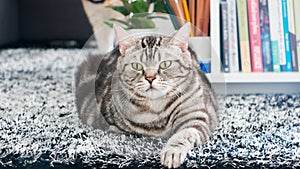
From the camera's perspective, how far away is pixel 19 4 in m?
2.92

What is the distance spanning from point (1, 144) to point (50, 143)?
4.0 inches

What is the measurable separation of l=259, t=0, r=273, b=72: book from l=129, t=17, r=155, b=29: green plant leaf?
21.8 inches

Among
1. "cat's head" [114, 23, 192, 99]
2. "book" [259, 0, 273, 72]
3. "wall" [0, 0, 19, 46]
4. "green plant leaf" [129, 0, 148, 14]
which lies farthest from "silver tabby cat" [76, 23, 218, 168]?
"wall" [0, 0, 19, 46]

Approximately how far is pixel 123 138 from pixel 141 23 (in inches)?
11.3

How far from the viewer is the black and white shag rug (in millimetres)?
878

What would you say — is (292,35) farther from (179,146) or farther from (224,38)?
(179,146)

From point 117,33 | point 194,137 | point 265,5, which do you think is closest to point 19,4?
point 265,5

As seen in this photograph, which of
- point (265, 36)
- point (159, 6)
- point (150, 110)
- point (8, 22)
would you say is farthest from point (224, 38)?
point (8, 22)

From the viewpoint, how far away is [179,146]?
90 cm

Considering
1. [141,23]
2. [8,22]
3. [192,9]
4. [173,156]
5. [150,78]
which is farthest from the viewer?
[8,22]

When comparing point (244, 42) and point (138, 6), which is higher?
point (138, 6)

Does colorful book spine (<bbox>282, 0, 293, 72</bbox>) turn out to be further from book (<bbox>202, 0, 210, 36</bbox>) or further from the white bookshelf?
book (<bbox>202, 0, 210, 36</bbox>)

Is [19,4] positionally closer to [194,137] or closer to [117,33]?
[117,33]

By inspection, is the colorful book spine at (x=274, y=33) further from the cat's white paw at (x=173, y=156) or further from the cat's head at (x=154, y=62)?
the cat's white paw at (x=173, y=156)
